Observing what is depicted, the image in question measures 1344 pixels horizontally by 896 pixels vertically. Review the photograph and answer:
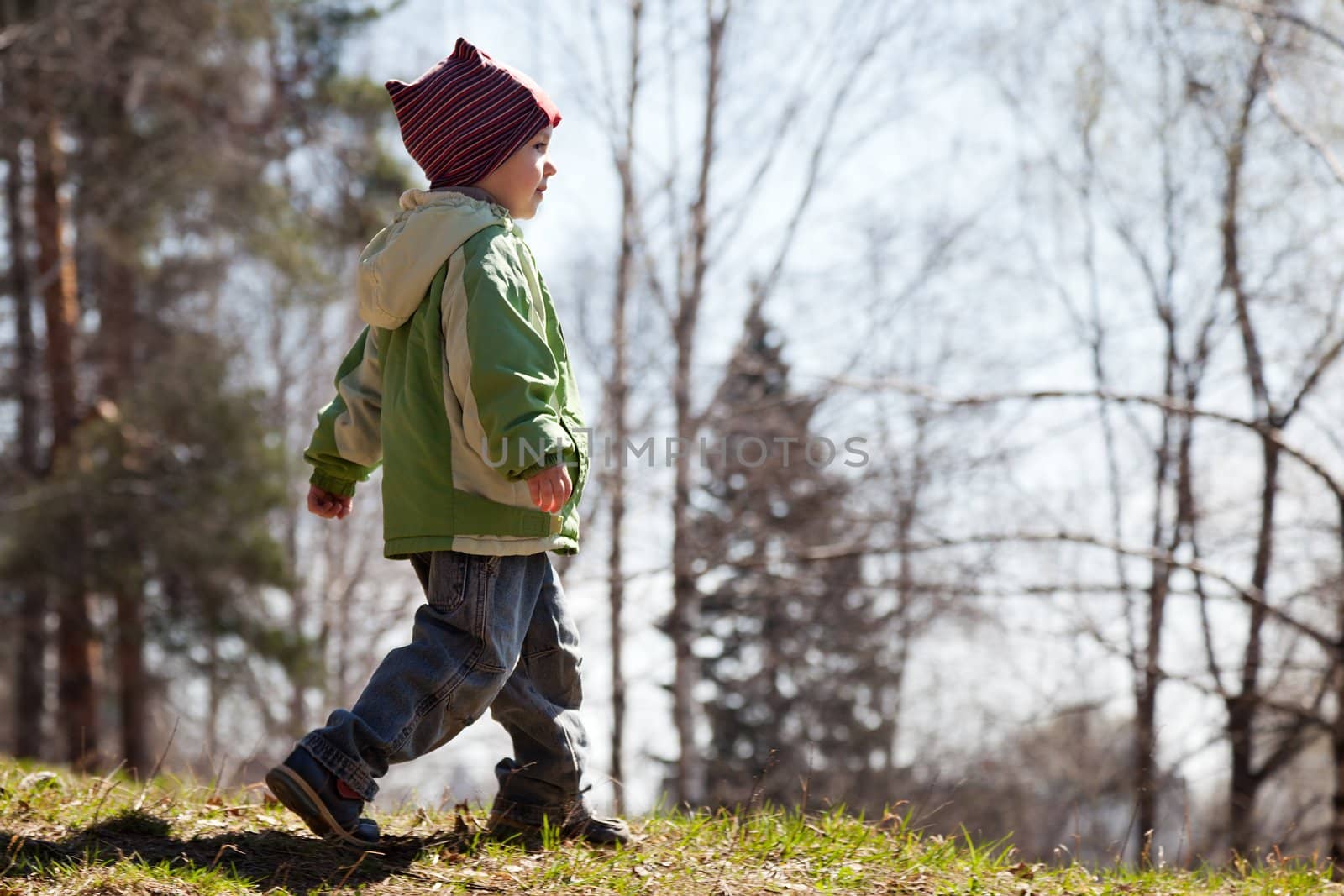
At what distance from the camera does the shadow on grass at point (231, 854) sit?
2527 mm

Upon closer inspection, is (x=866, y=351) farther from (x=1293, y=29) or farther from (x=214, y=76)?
(x=214, y=76)

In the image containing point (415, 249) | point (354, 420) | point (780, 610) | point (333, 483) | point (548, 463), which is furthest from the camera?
point (780, 610)

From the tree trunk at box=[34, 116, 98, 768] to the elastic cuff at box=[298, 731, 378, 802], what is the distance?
9425 mm

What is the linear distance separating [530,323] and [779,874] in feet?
4.62

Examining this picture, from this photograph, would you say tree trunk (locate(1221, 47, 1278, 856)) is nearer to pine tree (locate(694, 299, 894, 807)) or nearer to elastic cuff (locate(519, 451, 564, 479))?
pine tree (locate(694, 299, 894, 807))

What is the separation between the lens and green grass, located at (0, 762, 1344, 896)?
2537mm

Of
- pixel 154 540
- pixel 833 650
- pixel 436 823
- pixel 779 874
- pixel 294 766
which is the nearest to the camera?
pixel 294 766

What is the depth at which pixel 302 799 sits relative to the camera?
102 inches

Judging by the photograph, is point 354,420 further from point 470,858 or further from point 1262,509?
point 1262,509

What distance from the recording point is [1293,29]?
25.8ft

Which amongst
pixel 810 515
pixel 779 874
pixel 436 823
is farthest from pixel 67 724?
pixel 779 874

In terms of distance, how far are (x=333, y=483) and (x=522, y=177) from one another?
956mm

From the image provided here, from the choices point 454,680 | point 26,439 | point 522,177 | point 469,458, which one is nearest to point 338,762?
point 454,680

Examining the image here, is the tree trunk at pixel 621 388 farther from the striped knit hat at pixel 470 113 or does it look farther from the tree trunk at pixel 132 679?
the striped knit hat at pixel 470 113
